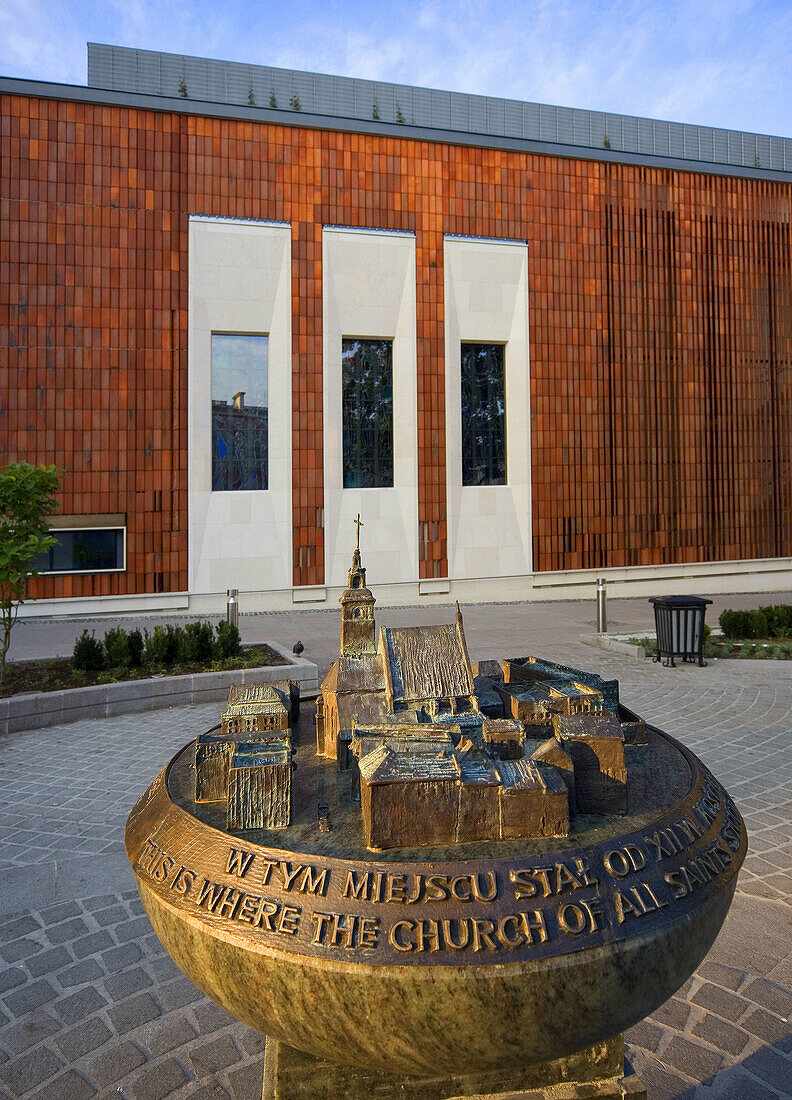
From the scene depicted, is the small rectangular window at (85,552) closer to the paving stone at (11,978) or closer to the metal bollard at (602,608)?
the metal bollard at (602,608)

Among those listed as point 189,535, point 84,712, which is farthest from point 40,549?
point 189,535

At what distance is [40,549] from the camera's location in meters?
9.05

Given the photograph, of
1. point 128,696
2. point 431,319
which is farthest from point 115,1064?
point 431,319

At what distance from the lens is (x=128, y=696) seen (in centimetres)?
884

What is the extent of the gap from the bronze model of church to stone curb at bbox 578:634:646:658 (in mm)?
9335

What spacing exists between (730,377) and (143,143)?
64.4 ft

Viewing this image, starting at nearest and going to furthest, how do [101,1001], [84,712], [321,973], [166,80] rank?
[321,973], [101,1001], [84,712], [166,80]

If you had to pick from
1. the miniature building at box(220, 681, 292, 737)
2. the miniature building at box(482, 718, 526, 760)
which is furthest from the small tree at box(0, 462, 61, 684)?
the miniature building at box(482, 718, 526, 760)

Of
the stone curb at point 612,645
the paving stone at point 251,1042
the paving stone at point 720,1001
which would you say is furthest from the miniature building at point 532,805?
the stone curb at point 612,645

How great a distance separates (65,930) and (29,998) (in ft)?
1.94

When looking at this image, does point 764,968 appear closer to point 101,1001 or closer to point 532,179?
point 101,1001

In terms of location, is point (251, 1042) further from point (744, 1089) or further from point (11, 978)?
point (744, 1089)

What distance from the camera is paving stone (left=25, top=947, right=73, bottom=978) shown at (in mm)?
3594

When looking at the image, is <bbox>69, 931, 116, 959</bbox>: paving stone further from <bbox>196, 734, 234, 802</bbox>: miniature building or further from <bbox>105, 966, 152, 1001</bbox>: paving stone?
<bbox>196, 734, 234, 802</bbox>: miniature building
